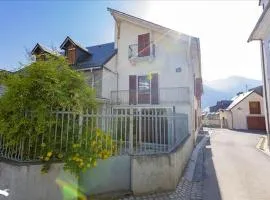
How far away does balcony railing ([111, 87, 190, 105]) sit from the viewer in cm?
1390

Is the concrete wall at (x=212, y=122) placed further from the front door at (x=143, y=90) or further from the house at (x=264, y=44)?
the front door at (x=143, y=90)

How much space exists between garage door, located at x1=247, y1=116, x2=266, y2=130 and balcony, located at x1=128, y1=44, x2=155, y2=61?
84.1ft

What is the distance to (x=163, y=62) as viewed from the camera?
15.0 meters

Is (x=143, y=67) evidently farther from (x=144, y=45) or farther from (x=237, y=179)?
(x=237, y=179)

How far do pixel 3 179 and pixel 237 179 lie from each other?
7.04 meters

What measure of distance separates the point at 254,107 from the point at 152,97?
25.4 meters

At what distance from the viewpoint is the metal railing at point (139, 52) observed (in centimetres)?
1512

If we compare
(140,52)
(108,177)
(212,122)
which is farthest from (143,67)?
(212,122)

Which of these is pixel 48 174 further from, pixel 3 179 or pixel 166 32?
pixel 166 32

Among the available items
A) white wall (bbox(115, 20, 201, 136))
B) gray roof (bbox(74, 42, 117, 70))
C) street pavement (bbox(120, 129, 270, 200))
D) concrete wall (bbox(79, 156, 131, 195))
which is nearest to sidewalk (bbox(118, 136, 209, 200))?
street pavement (bbox(120, 129, 270, 200))

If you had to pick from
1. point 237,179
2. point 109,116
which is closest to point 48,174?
point 109,116

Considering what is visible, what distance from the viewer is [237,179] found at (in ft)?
23.1

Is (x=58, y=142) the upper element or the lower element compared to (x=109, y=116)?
lower

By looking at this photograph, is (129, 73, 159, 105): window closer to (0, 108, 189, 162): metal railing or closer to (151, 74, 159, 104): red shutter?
(151, 74, 159, 104): red shutter
